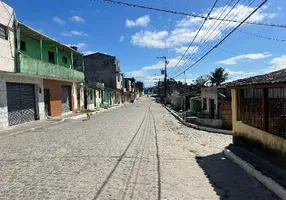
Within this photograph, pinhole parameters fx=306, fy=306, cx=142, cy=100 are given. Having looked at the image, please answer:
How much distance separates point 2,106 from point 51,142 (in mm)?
6845

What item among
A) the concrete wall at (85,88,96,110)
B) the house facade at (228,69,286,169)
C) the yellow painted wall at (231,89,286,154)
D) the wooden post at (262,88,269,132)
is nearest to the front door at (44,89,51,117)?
the concrete wall at (85,88,96,110)

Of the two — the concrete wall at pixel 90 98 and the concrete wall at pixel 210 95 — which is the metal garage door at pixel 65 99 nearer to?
the concrete wall at pixel 90 98

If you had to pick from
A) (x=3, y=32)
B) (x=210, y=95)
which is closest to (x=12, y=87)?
(x=3, y=32)

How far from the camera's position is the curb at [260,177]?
19.5 feet

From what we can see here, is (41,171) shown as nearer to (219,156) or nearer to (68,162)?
(68,162)

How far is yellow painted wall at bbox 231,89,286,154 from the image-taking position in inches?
299

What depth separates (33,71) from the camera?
1961 centimetres

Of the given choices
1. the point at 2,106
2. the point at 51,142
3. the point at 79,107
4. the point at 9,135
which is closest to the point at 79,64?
the point at 79,107

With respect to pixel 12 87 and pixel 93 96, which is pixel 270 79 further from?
pixel 93 96

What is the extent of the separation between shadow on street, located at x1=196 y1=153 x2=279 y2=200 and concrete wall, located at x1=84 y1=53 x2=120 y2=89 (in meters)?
58.8

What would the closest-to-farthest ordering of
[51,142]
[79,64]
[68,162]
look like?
1. [68,162]
2. [51,142]
3. [79,64]

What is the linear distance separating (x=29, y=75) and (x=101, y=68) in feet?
155

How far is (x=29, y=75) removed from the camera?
2023cm

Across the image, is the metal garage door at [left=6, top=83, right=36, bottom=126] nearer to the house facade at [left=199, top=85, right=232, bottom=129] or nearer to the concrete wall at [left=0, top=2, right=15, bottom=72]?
the concrete wall at [left=0, top=2, right=15, bottom=72]
